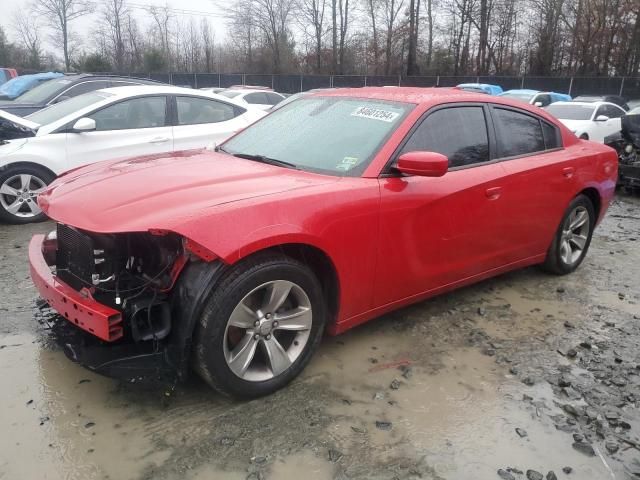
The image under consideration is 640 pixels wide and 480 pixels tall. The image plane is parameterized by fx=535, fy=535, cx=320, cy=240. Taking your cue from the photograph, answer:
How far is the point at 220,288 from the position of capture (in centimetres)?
254

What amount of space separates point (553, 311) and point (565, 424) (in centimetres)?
160

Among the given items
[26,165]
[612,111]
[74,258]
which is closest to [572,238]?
[74,258]

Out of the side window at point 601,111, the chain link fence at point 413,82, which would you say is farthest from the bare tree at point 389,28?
the side window at point 601,111

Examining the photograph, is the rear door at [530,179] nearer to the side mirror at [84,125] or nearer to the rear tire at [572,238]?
the rear tire at [572,238]

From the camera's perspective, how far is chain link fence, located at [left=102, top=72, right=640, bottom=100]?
30.2m

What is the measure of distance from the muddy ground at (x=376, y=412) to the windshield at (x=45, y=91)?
24.8ft

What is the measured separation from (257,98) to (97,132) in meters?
10.8

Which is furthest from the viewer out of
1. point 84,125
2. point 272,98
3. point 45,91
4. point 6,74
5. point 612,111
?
point 6,74

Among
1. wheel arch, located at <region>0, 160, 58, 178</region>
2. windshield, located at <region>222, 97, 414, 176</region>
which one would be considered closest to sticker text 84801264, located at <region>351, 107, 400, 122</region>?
windshield, located at <region>222, 97, 414, 176</region>

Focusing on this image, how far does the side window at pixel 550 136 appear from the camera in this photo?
4.45m

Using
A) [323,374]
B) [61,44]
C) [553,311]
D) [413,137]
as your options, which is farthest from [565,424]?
[61,44]

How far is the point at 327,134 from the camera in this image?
11.6 feet

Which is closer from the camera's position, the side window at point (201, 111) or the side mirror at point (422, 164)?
the side mirror at point (422, 164)

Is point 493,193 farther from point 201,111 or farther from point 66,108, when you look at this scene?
point 66,108
